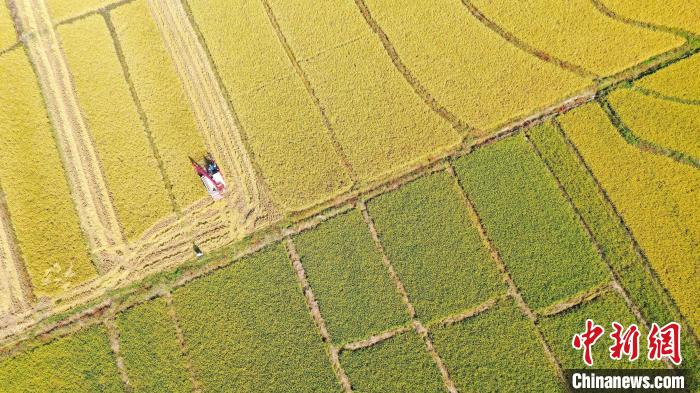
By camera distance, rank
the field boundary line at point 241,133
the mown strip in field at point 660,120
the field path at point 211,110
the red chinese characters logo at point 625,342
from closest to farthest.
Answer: the red chinese characters logo at point 625,342, the mown strip in field at point 660,120, the field boundary line at point 241,133, the field path at point 211,110

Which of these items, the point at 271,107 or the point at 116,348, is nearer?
the point at 116,348

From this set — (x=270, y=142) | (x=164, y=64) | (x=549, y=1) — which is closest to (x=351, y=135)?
(x=270, y=142)

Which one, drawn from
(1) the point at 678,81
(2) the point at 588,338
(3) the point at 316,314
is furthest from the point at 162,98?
(1) the point at 678,81

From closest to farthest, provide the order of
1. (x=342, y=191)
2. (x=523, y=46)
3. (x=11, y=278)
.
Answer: (x=11, y=278) < (x=342, y=191) < (x=523, y=46)

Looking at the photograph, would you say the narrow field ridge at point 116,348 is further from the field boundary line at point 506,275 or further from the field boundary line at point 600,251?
the field boundary line at point 600,251

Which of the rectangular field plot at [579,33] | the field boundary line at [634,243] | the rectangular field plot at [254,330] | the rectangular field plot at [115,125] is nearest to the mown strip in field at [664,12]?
the rectangular field plot at [579,33]

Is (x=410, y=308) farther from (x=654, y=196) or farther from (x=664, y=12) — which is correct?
(x=664, y=12)

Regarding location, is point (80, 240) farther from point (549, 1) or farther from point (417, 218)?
point (549, 1)
